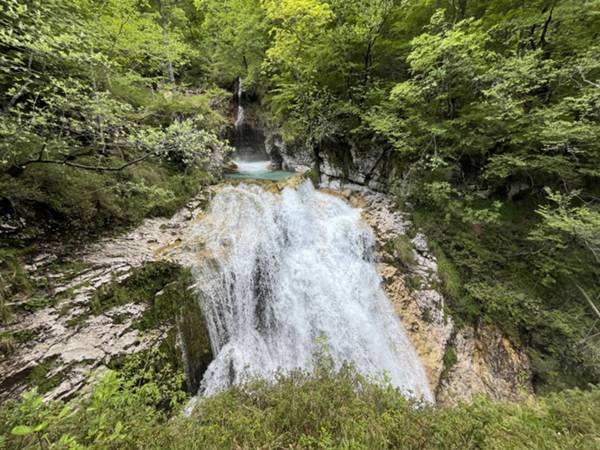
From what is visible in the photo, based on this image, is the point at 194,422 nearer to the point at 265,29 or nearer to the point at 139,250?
the point at 139,250

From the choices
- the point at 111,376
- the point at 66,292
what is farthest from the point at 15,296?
the point at 111,376

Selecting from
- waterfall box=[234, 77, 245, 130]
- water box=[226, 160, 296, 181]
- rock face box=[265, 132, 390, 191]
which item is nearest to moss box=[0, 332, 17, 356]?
water box=[226, 160, 296, 181]

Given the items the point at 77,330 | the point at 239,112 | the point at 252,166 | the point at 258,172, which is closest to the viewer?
the point at 77,330

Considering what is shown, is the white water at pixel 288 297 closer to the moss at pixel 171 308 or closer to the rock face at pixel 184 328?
the moss at pixel 171 308

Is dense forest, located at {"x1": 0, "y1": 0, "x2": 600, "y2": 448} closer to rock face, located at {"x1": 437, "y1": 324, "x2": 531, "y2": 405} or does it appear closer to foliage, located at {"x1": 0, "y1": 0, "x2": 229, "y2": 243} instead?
foliage, located at {"x1": 0, "y1": 0, "x2": 229, "y2": 243}

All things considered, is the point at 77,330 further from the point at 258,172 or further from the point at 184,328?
the point at 258,172

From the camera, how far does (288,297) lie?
5832mm

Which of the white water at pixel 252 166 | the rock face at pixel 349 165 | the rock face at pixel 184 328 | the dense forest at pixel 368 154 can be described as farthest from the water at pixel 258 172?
the rock face at pixel 184 328

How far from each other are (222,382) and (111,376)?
11.1 ft

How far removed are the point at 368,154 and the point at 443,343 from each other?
730 centimetres

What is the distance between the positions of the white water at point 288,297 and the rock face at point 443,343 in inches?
14.4

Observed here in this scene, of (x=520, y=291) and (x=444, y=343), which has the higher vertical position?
(x=520, y=291)

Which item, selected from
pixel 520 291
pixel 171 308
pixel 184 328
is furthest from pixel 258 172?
pixel 520 291

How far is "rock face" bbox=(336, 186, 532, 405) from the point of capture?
17.9 feet
